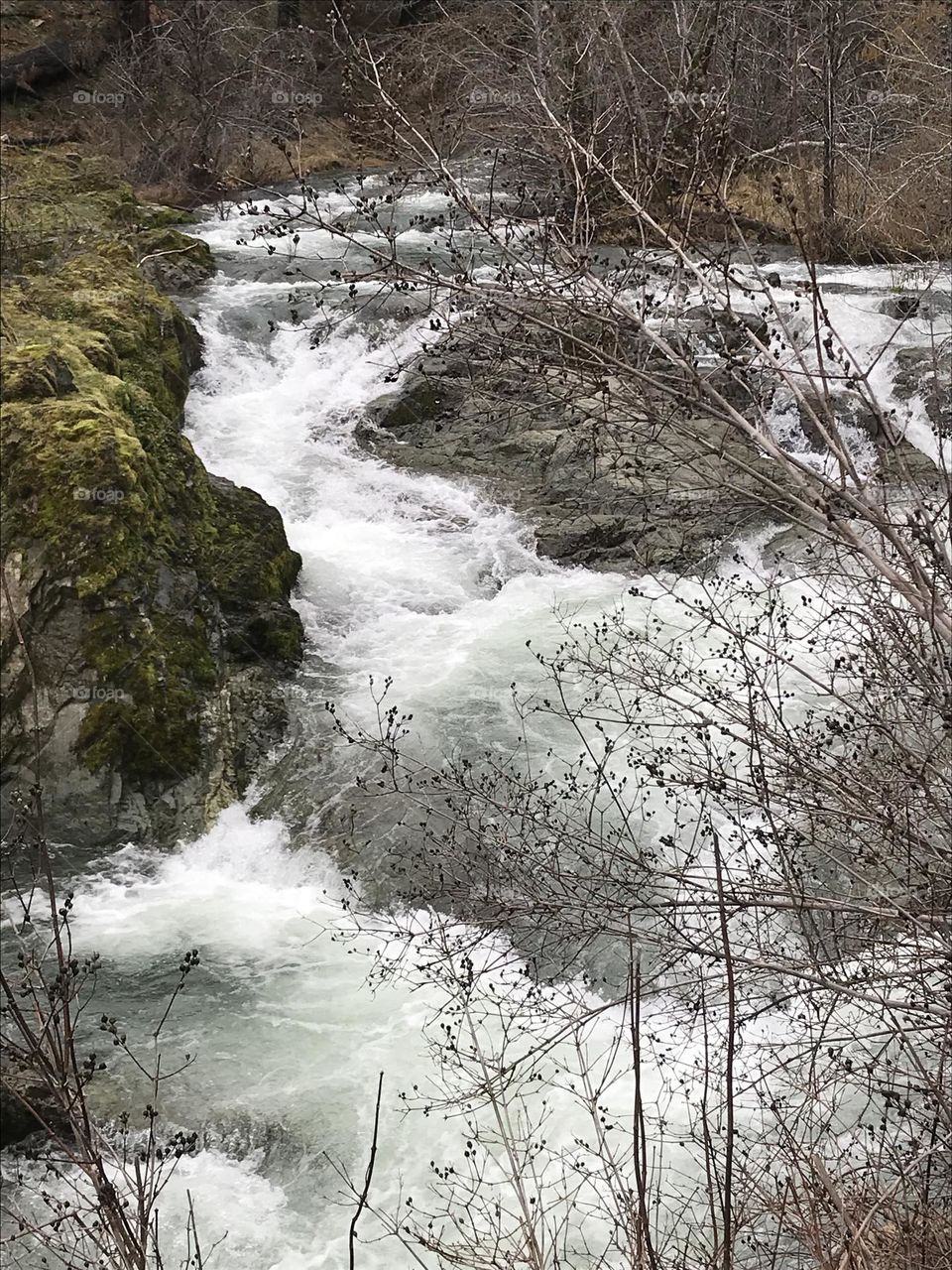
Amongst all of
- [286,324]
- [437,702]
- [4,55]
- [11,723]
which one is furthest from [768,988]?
[4,55]

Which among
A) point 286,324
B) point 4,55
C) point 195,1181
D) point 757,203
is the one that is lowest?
point 195,1181

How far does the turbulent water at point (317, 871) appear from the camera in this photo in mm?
5137

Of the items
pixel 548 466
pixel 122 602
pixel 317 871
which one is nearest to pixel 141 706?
pixel 122 602

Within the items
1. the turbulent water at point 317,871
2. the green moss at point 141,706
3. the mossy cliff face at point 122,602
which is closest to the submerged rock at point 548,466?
the turbulent water at point 317,871

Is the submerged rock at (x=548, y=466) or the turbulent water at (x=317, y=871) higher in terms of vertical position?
the submerged rock at (x=548, y=466)

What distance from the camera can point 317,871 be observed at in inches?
271

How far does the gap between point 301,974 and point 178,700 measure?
2.09 m

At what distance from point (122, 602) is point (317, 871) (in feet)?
7.08

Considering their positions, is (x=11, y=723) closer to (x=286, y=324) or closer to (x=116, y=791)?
(x=116, y=791)

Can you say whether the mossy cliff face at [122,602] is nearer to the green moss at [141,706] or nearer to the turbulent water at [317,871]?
the green moss at [141,706]

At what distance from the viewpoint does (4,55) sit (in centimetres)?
2214

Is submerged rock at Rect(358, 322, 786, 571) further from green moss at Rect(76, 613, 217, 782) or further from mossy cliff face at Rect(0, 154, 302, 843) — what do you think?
green moss at Rect(76, 613, 217, 782)

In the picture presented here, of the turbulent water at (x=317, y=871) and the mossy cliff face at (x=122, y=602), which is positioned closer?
the turbulent water at (x=317, y=871)

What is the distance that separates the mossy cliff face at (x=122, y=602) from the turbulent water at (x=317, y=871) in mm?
316
